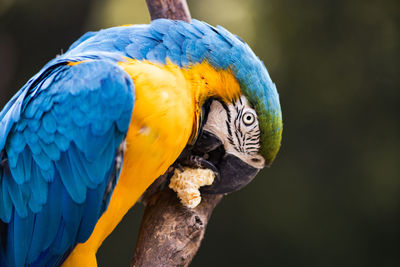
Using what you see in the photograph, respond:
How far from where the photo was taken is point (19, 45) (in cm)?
319

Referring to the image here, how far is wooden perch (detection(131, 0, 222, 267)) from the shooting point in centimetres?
137

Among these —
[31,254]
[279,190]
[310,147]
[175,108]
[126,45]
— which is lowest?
[279,190]

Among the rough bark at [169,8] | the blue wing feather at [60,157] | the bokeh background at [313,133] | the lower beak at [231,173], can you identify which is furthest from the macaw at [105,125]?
the bokeh background at [313,133]

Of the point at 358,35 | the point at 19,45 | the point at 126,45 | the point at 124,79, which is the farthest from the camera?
the point at 358,35

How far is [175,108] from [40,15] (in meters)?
2.39

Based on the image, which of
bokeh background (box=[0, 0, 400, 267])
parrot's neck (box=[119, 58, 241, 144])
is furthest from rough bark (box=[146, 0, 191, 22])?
bokeh background (box=[0, 0, 400, 267])

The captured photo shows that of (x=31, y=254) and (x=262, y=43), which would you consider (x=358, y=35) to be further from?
(x=31, y=254)

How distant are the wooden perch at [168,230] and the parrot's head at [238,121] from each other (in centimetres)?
11

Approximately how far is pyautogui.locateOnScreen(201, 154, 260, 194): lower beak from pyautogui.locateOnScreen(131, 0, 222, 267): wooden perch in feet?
0.34

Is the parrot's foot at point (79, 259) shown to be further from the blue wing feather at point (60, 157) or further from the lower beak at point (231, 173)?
the lower beak at point (231, 173)

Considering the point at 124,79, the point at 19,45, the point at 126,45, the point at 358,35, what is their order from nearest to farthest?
the point at 124,79
the point at 126,45
the point at 19,45
the point at 358,35

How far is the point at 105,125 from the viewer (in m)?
1.16

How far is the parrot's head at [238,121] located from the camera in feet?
4.37

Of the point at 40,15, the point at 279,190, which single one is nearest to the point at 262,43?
the point at 279,190
